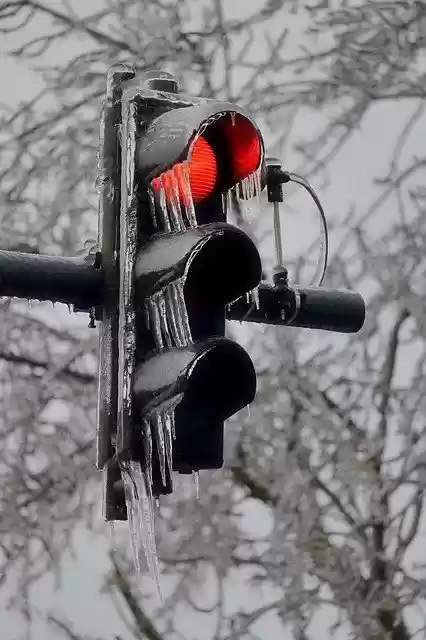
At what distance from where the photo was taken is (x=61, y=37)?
809 centimetres

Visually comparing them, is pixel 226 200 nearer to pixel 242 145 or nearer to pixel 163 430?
pixel 242 145

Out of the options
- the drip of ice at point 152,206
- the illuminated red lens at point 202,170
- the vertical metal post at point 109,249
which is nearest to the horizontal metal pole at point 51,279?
the vertical metal post at point 109,249

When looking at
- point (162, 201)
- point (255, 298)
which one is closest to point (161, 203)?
point (162, 201)

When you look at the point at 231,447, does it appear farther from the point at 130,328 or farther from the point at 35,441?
the point at 130,328

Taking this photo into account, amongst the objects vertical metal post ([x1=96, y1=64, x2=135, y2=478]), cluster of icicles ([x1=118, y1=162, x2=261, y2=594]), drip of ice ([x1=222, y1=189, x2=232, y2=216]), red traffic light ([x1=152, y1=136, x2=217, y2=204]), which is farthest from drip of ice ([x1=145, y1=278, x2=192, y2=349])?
Result: drip of ice ([x1=222, y1=189, x2=232, y2=216])

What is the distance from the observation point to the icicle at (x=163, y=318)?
175cm

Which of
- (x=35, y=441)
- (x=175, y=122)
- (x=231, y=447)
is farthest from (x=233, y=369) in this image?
(x=35, y=441)

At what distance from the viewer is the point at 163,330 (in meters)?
1.79

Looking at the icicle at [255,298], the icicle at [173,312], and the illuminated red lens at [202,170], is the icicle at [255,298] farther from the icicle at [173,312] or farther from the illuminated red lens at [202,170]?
the icicle at [173,312]

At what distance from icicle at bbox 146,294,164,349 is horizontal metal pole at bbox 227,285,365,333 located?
15.7 inches

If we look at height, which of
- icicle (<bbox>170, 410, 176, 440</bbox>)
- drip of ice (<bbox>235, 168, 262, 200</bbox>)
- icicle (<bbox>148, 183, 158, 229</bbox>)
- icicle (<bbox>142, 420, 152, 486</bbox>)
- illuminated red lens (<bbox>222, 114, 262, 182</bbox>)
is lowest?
icicle (<bbox>142, 420, 152, 486</bbox>)

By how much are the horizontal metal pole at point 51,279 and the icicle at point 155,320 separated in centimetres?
17

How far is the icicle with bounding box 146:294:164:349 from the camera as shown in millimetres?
1775

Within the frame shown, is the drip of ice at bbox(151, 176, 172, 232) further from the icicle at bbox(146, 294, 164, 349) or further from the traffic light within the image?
the icicle at bbox(146, 294, 164, 349)
